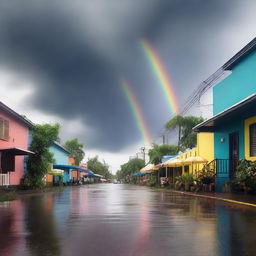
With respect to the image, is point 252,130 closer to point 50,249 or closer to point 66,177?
point 50,249

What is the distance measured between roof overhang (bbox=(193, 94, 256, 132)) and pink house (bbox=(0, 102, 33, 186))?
1178 cm

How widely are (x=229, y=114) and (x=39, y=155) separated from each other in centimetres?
1903

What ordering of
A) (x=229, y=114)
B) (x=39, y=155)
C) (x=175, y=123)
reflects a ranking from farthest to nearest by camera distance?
(x=175, y=123), (x=39, y=155), (x=229, y=114)

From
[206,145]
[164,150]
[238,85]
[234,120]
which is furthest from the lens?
[164,150]

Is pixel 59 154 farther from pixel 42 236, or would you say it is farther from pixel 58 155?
pixel 42 236

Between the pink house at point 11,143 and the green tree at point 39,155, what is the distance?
829mm

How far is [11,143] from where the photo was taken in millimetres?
29594

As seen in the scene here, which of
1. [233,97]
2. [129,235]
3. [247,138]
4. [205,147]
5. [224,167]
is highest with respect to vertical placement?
[233,97]

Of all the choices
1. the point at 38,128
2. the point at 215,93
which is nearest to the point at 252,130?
the point at 215,93

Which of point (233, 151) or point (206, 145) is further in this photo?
point (206, 145)

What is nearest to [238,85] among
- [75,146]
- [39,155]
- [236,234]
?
[236,234]

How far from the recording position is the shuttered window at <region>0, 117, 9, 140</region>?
27281 millimetres

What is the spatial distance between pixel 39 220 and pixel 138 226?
8.12 feet

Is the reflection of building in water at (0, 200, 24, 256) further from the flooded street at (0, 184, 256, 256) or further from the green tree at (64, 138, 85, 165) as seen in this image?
the green tree at (64, 138, 85, 165)
